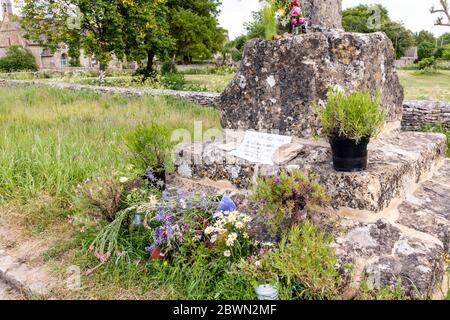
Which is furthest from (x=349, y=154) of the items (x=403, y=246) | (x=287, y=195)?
(x=403, y=246)

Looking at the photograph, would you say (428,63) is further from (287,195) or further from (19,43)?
(19,43)

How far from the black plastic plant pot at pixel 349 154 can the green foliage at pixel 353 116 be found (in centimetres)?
6

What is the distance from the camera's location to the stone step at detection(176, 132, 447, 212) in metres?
2.88

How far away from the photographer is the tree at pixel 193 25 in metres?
28.3

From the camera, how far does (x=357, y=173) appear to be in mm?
2902

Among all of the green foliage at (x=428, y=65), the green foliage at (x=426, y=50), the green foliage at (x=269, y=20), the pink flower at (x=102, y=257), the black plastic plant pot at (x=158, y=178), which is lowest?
the pink flower at (x=102, y=257)

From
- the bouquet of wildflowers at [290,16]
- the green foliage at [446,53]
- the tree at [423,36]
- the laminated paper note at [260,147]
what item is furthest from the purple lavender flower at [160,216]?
the tree at [423,36]

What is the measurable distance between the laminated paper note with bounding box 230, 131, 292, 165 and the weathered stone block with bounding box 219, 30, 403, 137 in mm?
121

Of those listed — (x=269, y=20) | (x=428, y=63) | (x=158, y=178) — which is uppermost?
(x=428, y=63)

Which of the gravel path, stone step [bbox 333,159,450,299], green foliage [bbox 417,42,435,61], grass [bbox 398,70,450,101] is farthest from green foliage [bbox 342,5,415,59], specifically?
the gravel path

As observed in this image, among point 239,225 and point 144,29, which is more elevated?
point 144,29

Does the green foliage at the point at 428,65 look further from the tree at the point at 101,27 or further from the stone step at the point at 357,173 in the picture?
the stone step at the point at 357,173

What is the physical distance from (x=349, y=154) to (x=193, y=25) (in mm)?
27835
